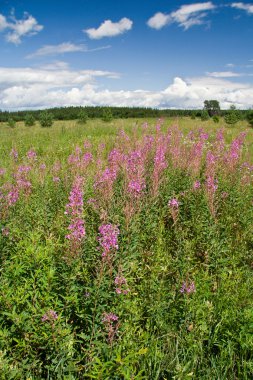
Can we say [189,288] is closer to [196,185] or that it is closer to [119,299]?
[119,299]

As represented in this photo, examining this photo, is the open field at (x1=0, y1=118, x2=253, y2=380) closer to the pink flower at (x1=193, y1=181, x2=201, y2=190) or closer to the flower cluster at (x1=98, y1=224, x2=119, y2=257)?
the flower cluster at (x1=98, y1=224, x2=119, y2=257)

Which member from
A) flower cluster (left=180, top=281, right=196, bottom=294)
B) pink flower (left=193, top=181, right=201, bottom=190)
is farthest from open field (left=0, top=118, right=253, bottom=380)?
pink flower (left=193, top=181, right=201, bottom=190)

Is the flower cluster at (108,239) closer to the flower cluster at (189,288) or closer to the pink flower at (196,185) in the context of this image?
the flower cluster at (189,288)

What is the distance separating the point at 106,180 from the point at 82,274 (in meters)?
1.82

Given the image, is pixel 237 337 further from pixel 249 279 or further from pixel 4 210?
pixel 4 210

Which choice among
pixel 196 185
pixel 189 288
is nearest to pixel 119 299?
pixel 189 288

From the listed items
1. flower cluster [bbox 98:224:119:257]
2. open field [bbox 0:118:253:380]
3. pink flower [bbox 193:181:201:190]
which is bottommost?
open field [bbox 0:118:253:380]

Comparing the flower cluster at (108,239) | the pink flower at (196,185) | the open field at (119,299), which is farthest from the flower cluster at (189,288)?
the pink flower at (196,185)

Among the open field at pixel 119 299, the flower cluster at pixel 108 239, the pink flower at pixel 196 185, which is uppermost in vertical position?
the flower cluster at pixel 108 239

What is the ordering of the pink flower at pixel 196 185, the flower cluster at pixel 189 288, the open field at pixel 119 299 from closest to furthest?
the open field at pixel 119 299 < the flower cluster at pixel 189 288 < the pink flower at pixel 196 185

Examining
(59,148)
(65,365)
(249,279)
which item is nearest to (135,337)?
(65,365)

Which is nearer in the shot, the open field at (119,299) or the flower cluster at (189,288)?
the open field at (119,299)

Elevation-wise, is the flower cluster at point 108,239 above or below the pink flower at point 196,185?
above

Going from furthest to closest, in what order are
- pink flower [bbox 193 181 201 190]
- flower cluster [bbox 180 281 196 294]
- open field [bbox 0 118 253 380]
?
pink flower [bbox 193 181 201 190] → flower cluster [bbox 180 281 196 294] → open field [bbox 0 118 253 380]
